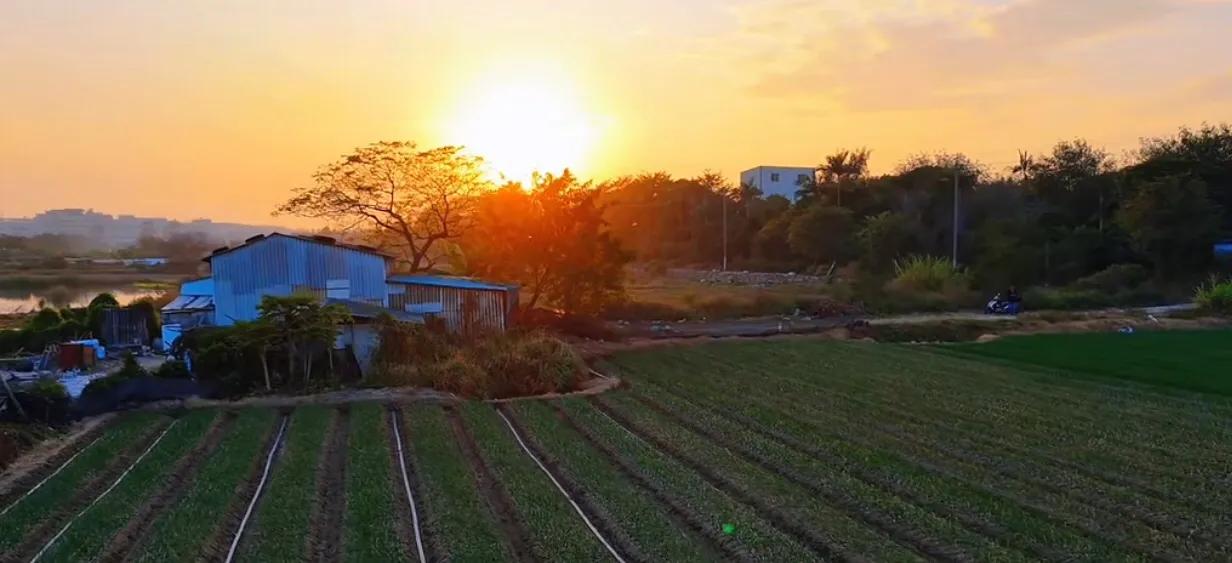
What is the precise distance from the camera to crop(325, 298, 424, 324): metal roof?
2386 cm

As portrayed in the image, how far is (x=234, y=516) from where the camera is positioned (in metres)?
11.2

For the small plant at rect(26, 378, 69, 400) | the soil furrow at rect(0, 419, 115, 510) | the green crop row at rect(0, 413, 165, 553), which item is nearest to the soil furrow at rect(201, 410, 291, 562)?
the green crop row at rect(0, 413, 165, 553)

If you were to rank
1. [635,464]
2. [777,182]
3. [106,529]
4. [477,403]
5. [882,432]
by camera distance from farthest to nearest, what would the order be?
[777,182] → [477,403] → [882,432] → [635,464] → [106,529]

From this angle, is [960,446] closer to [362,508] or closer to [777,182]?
[362,508]

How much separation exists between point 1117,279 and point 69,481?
46.9 m

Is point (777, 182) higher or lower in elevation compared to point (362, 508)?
higher

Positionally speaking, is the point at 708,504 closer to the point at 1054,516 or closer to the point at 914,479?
the point at 914,479

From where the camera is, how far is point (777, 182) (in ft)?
311

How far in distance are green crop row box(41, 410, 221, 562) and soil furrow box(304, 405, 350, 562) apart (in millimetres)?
2309

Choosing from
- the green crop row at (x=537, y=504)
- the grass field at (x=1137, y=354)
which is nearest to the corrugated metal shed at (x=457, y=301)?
the green crop row at (x=537, y=504)

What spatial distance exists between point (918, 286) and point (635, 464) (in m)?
35.4

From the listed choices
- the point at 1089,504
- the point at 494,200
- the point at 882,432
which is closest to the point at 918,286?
the point at 494,200

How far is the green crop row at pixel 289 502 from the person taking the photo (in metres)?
9.87

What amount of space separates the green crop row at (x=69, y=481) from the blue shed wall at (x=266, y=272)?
8305mm
